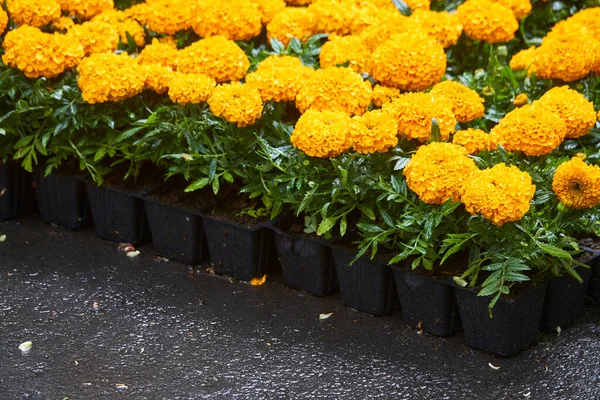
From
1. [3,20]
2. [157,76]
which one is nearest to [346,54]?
[157,76]

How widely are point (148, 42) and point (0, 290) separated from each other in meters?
1.67

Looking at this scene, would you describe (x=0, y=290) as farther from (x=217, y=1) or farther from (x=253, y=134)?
(x=217, y=1)

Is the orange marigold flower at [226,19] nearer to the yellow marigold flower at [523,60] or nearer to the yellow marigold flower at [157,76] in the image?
the yellow marigold flower at [157,76]

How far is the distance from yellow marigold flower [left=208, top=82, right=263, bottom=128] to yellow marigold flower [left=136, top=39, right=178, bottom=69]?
2.03 feet

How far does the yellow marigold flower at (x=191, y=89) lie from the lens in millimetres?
4352

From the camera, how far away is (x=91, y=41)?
192 inches

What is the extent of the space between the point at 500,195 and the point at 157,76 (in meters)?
1.87

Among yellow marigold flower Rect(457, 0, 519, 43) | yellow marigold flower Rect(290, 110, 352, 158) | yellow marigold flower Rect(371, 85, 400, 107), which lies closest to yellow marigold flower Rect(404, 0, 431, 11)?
yellow marigold flower Rect(457, 0, 519, 43)

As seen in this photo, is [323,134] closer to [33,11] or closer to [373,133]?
[373,133]

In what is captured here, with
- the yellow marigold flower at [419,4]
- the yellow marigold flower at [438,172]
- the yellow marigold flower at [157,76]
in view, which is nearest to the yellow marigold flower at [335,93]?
the yellow marigold flower at [438,172]

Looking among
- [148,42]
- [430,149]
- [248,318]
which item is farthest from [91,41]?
[430,149]

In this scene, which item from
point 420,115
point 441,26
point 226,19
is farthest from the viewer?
point 441,26

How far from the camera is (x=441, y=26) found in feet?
16.5

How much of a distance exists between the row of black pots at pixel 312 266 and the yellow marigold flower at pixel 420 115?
584mm
